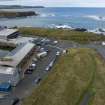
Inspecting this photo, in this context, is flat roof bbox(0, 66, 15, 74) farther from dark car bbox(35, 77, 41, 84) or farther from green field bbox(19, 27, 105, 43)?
green field bbox(19, 27, 105, 43)

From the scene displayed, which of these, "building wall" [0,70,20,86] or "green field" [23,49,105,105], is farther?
"building wall" [0,70,20,86]

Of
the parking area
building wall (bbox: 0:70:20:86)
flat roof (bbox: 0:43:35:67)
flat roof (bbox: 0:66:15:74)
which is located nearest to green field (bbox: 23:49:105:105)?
the parking area

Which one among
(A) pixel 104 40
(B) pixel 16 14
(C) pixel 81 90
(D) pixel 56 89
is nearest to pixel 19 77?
(D) pixel 56 89

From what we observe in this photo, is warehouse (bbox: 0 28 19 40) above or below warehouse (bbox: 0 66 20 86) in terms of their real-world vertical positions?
below

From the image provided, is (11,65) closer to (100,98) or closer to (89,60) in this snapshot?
(100,98)

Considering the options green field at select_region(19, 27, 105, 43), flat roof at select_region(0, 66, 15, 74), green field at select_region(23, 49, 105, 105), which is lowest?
green field at select_region(19, 27, 105, 43)

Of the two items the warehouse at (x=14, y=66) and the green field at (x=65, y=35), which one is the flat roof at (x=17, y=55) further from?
the green field at (x=65, y=35)
